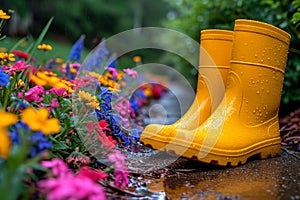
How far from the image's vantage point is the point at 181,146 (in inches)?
58.8

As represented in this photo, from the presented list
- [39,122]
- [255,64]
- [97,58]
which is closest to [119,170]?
[39,122]

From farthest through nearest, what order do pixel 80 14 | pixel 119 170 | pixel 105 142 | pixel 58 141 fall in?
pixel 80 14 < pixel 105 142 < pixel 58 141 < pixel 119 170

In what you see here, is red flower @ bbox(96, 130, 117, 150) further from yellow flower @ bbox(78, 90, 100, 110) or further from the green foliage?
the green foliage

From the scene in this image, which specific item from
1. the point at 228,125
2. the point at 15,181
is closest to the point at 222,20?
the point at 228,125

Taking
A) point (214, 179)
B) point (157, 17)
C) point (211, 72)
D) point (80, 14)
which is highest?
point (157, 17)

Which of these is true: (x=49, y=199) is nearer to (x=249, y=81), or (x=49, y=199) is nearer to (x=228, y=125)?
(x=228, y=125)

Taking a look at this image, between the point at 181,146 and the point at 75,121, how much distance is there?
17.9 inches

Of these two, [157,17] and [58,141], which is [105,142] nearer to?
[58,141]

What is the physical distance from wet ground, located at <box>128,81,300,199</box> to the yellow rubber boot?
0.31 m

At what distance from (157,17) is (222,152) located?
21.1 meters

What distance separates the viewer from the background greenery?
2713mm

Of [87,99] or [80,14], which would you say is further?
[80,14]

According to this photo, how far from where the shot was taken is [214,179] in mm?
1333

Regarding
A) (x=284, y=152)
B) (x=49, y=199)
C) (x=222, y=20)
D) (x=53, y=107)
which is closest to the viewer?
(x=49, y=199)
